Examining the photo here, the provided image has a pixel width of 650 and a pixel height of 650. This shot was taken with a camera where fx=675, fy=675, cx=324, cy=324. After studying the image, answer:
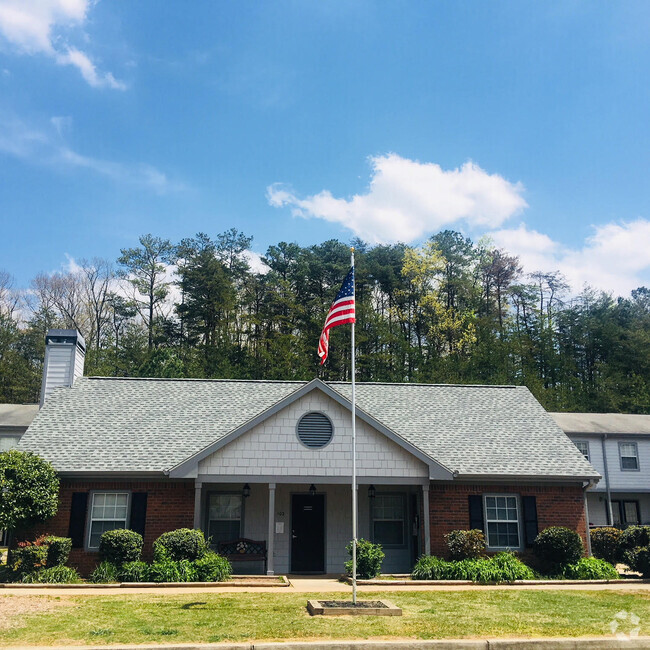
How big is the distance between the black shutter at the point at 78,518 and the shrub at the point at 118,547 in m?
0.97

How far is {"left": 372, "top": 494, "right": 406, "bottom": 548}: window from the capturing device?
723 inches

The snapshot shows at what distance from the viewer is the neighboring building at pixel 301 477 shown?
667 inches

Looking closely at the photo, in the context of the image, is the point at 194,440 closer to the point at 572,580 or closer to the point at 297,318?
the point at 572,580

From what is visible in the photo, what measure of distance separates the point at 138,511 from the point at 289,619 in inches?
302

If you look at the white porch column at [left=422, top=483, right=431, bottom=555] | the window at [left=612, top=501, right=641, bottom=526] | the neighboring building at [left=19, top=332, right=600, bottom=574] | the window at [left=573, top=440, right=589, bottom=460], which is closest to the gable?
the neighboring building at [left=19, top=332, right=600, bottom=574]

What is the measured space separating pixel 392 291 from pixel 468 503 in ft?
108

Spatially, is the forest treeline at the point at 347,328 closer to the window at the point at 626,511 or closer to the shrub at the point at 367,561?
the window at the point at 626,511

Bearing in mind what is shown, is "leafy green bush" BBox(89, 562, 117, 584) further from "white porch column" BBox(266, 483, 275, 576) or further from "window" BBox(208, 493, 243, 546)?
"white porch column" BBox(266, 483, 275, 576)

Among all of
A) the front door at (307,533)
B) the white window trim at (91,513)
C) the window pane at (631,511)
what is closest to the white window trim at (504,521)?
the front door at (307,533)

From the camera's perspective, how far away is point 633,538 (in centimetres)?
1770

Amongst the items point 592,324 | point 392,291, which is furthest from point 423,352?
point 592,324

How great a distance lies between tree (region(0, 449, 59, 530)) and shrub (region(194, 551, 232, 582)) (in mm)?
3925

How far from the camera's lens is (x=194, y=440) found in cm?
1856

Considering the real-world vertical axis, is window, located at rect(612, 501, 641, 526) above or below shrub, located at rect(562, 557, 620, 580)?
above
